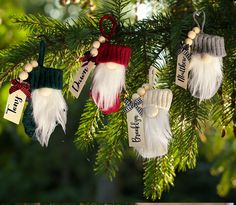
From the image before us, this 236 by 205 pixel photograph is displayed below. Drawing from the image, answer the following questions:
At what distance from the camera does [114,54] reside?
909 millimetres

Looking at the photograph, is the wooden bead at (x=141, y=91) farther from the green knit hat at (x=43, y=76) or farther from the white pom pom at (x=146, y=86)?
the green knit hat at (x=43, y=76)

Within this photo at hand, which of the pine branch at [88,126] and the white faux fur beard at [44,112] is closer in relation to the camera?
the white faux fur beard at [44,112]

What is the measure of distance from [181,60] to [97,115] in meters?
0.17

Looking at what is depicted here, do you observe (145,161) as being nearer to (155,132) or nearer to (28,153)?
(155,132)

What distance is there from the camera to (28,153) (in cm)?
699

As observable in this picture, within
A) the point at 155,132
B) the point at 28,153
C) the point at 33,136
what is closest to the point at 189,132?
the point at 155,132

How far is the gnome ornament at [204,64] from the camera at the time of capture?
90 centimetres

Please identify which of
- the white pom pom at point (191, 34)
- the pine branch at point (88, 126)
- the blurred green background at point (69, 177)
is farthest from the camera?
the blurred green background at point (69, 177)

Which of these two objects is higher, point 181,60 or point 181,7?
point 181,7

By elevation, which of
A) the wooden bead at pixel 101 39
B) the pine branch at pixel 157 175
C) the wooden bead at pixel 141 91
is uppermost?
the wooden bead at pixel 101 39

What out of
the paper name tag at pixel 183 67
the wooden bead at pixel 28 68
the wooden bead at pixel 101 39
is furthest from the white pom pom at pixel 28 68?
the paper name tag at pixel 183 67

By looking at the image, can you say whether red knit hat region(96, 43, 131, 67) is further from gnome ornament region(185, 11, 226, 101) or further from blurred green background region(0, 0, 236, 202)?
blurred green background region(0, 0, 236, 202)

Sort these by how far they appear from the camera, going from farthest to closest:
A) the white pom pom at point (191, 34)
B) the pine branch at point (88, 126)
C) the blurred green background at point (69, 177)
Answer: the blurred green background at point (69, 177), the pine branch at point (88, 126), the white pom pom at point (191, 34)

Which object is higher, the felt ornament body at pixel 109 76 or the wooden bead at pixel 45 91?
the felt ornament body at pixel 109 76
